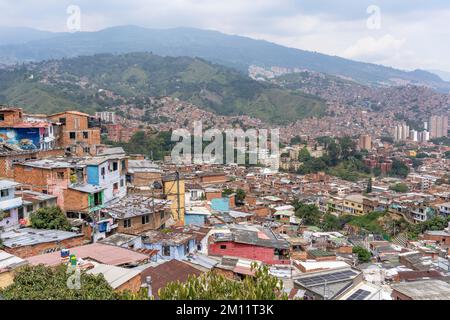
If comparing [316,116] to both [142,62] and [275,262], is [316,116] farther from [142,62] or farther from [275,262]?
[275,262]

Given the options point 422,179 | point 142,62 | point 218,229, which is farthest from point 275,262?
point 142,62

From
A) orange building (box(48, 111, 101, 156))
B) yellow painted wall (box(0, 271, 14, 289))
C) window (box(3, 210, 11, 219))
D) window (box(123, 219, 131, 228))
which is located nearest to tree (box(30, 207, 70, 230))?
window (box(3, 210, 11, 219))

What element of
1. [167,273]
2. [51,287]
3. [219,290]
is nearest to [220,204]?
[167,273]

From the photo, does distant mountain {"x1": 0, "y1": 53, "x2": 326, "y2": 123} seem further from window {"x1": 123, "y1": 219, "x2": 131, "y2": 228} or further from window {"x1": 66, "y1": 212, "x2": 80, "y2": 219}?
window {"x1": 123, "y1": 219, "x2": 131, "y2": 228}

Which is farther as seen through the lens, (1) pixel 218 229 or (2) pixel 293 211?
(2) pixel 293 211

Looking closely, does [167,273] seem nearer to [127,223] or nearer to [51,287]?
[51,287]

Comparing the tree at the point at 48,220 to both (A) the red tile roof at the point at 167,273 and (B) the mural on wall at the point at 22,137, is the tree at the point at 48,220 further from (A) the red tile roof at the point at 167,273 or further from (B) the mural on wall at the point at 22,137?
(B) the mural on wall at the point at 22,137
